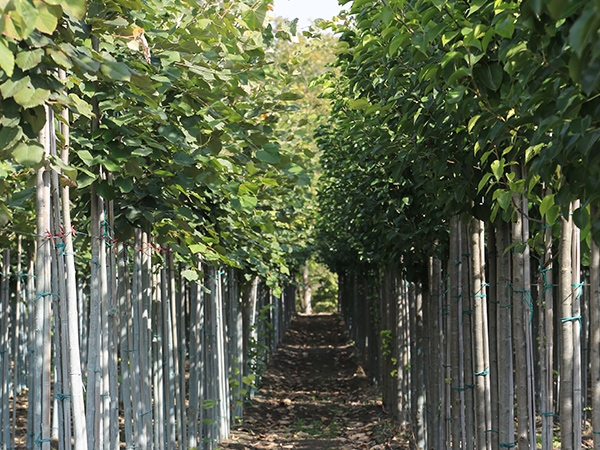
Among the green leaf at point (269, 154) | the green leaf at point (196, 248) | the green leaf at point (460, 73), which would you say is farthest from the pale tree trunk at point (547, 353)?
the green leaf at point (196, 248)

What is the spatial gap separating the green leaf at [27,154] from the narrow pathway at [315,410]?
7.30 meters

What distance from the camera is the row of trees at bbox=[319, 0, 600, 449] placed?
89.6 inches

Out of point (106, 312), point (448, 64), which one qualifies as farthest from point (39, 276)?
point (448, 64)

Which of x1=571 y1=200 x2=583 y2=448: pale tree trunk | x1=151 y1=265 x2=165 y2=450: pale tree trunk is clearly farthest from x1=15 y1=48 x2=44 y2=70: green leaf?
x1=151 y1=265 x2=165 y2=450: pale tree trunk

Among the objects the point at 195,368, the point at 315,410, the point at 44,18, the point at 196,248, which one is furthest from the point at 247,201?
the point at 315,410

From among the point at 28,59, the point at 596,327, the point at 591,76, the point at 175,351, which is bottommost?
the point at 175,351

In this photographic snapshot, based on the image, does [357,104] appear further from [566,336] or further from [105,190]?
[566,336]

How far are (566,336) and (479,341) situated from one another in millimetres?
1453

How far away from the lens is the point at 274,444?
1017 cm

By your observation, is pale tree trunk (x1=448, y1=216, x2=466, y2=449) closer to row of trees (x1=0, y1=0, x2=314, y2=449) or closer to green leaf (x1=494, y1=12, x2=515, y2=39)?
row of trees (x1=0, y1=0, x2=314, y2=449)

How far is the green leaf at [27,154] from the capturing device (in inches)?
99.3

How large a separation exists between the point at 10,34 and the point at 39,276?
1427mm

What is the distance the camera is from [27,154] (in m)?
2.53

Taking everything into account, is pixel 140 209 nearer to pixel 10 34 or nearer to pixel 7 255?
pixel 10 34
